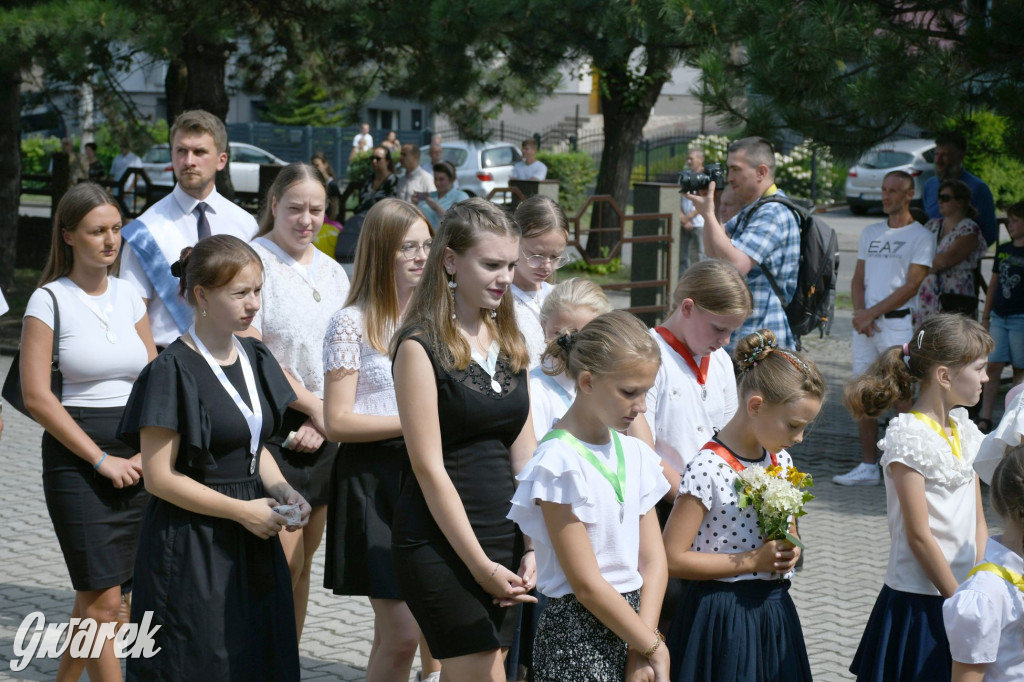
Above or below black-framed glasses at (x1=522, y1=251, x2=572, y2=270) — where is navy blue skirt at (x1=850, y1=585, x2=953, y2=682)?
below

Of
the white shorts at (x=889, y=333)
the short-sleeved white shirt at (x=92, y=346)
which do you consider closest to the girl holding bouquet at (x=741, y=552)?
the short-sleeved white shirt at (x=92, y=346)

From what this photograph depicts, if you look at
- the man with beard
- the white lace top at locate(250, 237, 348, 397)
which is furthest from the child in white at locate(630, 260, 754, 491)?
the man with beard

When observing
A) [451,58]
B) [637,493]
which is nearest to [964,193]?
[451,58]

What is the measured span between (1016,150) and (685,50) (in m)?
2.78

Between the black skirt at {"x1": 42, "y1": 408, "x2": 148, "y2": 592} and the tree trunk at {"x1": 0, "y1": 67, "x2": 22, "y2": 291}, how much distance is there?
10.9 metres

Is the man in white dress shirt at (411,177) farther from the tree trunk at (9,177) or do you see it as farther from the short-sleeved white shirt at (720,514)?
the short-sleeved white shirt at (720,514)

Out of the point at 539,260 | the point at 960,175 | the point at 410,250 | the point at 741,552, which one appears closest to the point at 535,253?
the point at 539,260

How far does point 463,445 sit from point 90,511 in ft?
5.23

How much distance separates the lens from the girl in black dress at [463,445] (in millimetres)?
3057

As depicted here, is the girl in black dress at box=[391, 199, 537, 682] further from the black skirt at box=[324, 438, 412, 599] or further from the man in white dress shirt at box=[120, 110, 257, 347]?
the man in white dress shirt at box=[120, 110, 257, 347]

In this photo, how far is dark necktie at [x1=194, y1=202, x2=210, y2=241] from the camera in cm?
484

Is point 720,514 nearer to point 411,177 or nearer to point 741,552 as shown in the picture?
point 741,552

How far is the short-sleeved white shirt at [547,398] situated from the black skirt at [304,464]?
2.67ft

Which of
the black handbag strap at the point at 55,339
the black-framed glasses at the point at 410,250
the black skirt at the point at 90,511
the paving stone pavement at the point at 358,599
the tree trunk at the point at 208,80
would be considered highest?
the tree trunk at the point at 208,80
